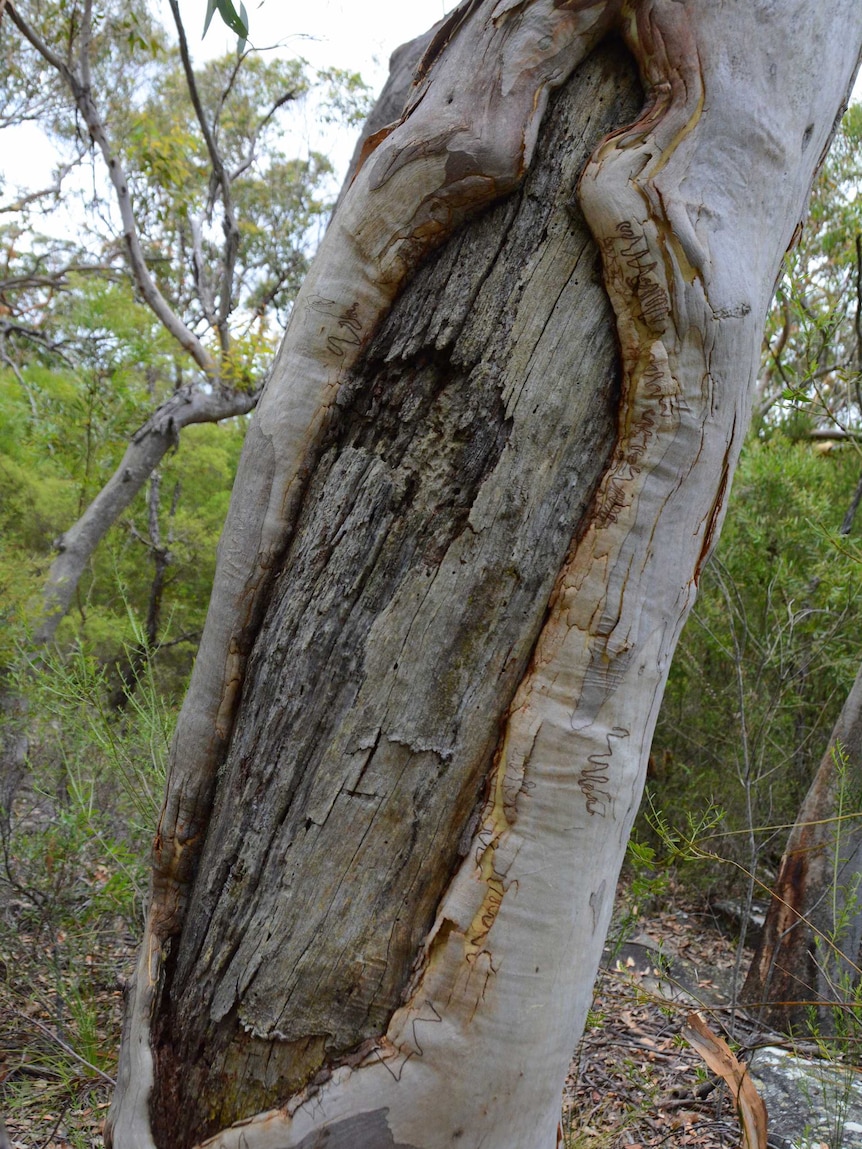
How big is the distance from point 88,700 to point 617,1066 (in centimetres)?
201

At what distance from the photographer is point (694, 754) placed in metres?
5.60

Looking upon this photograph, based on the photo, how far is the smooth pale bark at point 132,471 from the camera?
231 inches

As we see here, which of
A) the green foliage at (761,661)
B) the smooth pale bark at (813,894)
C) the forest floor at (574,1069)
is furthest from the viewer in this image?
the green foliage at (761,661)

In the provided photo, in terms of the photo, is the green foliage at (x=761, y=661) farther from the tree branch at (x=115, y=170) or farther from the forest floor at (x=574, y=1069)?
the tree branch at (x=115, y=170)

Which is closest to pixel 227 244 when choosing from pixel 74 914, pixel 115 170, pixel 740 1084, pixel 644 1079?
pixel 115 170

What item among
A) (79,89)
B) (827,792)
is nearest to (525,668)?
(827,792)

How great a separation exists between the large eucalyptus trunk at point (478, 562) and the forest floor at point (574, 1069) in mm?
844

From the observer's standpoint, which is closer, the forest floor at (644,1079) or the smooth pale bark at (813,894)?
the forest floor at (644,1079)

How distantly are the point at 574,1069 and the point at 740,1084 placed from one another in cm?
132

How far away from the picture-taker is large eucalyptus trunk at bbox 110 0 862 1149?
1.11 meters

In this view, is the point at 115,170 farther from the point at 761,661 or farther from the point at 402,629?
the point at 402,629

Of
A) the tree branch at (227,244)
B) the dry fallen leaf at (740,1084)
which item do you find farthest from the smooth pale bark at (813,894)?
the tree branch at (227,244)

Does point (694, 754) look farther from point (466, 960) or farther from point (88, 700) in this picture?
point (466, 960)

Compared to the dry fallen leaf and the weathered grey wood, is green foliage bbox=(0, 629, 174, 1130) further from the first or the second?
the dry fallen leaf
